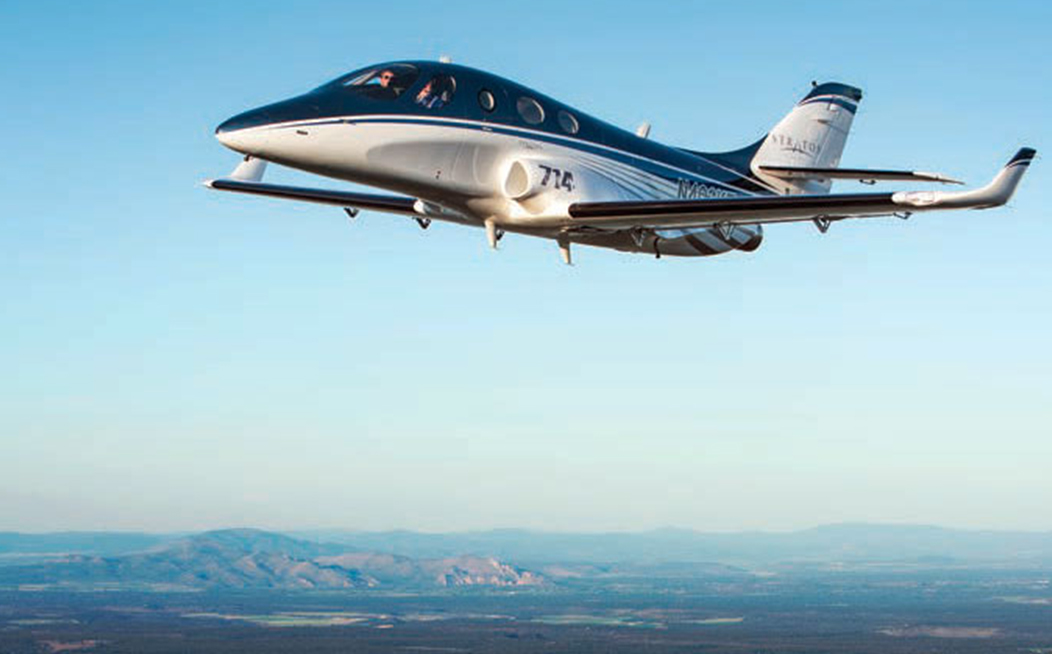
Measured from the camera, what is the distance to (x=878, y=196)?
27.3 metres

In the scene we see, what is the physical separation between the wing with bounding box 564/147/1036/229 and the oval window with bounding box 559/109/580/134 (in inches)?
119

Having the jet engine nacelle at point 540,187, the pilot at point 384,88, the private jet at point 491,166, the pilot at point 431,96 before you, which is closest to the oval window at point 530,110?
the private jet at point 491,166

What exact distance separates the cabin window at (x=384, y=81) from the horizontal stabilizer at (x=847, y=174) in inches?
588

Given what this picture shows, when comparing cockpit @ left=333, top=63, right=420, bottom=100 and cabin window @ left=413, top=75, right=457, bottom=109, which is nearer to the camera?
cockpit @ left=333, top=63, right=420, bottom=100

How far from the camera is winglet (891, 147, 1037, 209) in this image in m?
23.8

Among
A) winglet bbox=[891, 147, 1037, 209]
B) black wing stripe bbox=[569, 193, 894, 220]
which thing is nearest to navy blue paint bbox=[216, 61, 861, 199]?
black wing stripe bbox=[569, 193, 894, 220]

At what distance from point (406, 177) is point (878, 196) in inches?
450

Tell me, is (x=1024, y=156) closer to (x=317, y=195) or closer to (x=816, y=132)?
(x=317, y=195)

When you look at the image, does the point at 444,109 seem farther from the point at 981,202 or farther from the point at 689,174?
the point at 981,202

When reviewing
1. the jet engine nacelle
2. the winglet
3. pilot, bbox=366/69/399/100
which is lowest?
the winglet

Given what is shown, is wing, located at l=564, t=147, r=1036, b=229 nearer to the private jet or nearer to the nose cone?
the private jet

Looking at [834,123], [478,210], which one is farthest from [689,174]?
[834,123]

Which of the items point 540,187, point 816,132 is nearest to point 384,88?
point 540,187

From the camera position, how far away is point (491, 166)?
31.2 metres
